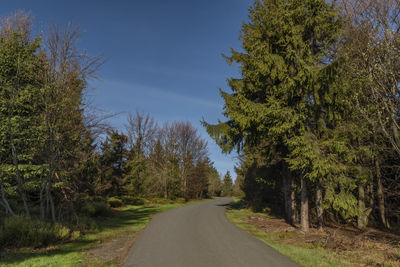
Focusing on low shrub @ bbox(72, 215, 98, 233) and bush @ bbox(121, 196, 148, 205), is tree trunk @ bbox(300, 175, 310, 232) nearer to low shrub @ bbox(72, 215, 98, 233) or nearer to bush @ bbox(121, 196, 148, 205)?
low shrub @ bbox(72, 215, 98, 233)

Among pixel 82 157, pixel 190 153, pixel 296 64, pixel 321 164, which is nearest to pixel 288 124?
pixel 321 164

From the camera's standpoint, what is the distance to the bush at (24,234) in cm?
732

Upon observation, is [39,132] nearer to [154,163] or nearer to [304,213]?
[304,213]

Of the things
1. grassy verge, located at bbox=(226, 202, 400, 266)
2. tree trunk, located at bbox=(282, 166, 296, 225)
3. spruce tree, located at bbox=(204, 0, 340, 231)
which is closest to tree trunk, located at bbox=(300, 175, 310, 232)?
spruce tree, located at bbox=(204, 0, 340, 231)

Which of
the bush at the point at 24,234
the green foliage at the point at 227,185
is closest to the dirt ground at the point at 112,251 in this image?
the bush at the point at 24,234

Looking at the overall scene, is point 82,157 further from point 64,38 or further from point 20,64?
point 64,38

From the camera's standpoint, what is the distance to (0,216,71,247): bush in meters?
7.32

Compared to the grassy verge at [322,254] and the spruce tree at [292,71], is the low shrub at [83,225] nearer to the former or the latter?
the grassy verge at [322,254]

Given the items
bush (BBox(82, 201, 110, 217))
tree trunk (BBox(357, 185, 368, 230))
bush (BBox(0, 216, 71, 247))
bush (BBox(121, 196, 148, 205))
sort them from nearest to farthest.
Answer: bush (BBox(0, 216, 71, 247)), tree trunk (BBox(357, 185, 368, 230)), bush (BBox(82, 201, 110, 217)), bush (BBox(121, 196, 148, 205))

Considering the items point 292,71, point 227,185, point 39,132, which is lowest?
point 227,185

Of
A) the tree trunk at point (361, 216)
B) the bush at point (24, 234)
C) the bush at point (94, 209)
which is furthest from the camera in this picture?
the bush at point (94, 209)

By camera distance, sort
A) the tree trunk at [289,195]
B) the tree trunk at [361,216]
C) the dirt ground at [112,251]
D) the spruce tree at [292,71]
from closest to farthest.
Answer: the dirt ground at [112,251] < the spruce tree at [292,71] < the tree trunk at [361,216] < the tree trunk at [289,195]

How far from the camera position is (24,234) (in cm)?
752

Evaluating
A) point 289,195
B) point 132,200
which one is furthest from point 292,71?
point 132,200
